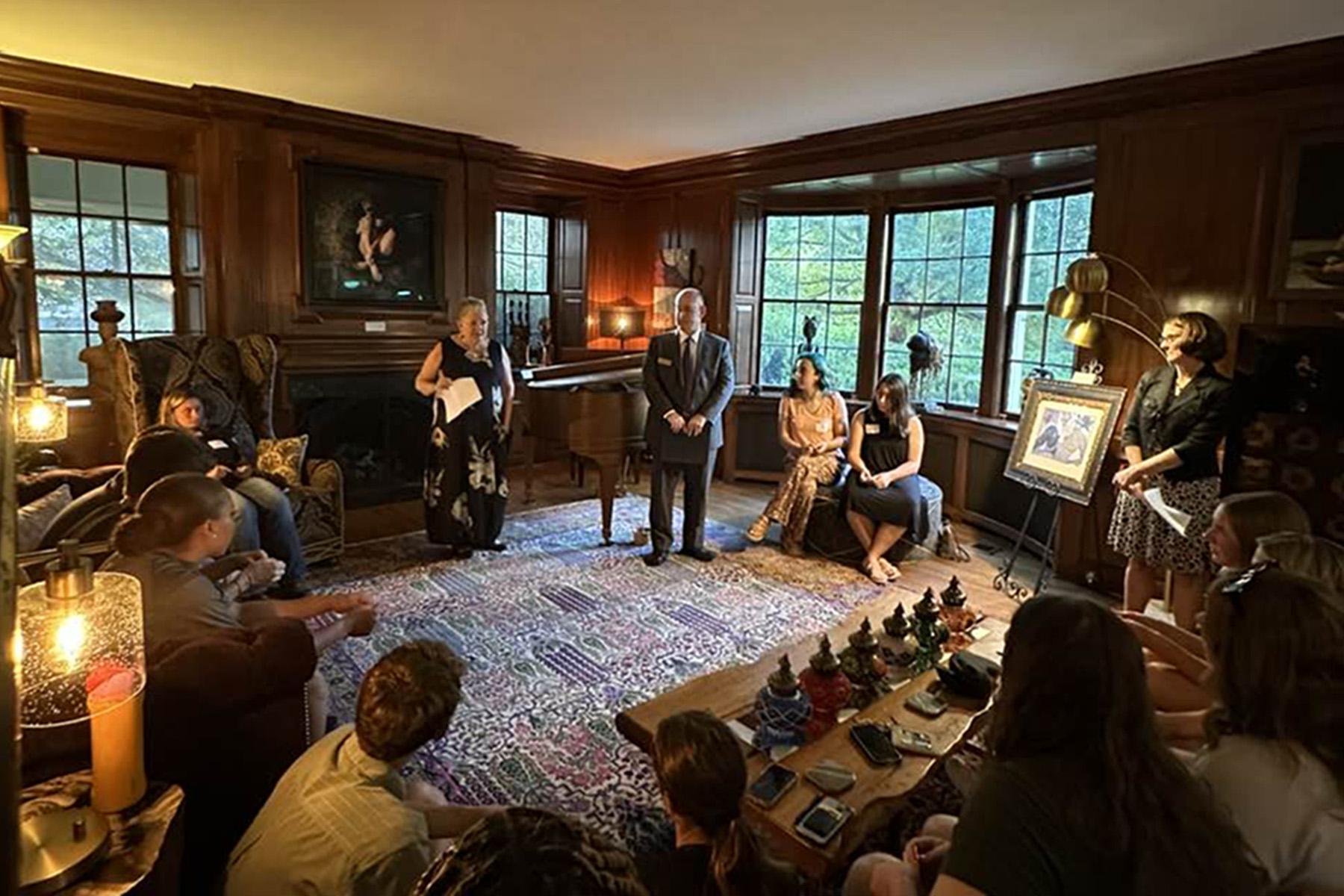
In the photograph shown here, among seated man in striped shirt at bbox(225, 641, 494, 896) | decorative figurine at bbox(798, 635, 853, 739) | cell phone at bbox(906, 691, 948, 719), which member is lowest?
cell phone at bbox(906, 691, 948, 719)

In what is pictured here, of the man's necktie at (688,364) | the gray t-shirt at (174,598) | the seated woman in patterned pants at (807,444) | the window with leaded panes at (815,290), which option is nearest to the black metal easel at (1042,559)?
the seated woman in patterned pants at (807,444)

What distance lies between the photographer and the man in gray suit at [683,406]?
182 inches

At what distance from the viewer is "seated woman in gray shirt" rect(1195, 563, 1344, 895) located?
4.03ft

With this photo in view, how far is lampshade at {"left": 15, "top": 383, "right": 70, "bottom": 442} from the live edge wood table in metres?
2.79

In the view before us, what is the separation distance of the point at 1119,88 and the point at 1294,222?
1060mm

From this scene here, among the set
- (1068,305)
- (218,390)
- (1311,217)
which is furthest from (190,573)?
(1311,217)

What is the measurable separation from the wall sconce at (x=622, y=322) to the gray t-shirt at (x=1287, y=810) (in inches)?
244

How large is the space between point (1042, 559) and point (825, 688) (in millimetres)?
2755

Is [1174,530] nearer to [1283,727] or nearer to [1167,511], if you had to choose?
[1167,511]

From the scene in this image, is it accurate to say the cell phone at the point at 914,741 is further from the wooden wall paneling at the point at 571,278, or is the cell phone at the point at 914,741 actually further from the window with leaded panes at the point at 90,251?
the wooden wall paneling at the point at 571,278

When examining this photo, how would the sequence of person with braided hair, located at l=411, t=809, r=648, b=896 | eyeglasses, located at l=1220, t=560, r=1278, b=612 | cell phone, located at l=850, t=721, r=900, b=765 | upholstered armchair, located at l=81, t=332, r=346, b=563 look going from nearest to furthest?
person with braided hair, located at l=411, t=809, r=648, b=896
eyeglasses, located at l=1220, t=560, r=1278, b=612
cell phone, located at l=850, t=721, r=900, b=765
upholstered armchair, located at l=81, t=332, r=346, b=563

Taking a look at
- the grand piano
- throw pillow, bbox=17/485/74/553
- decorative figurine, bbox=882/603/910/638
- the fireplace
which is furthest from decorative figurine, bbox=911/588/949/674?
the fireplace

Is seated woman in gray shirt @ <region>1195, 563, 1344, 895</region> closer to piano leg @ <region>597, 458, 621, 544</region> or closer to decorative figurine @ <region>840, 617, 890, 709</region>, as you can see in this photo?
decorative figurine @ <region>840, 617, 890, 709</region>

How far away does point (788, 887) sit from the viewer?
1.45 meters
